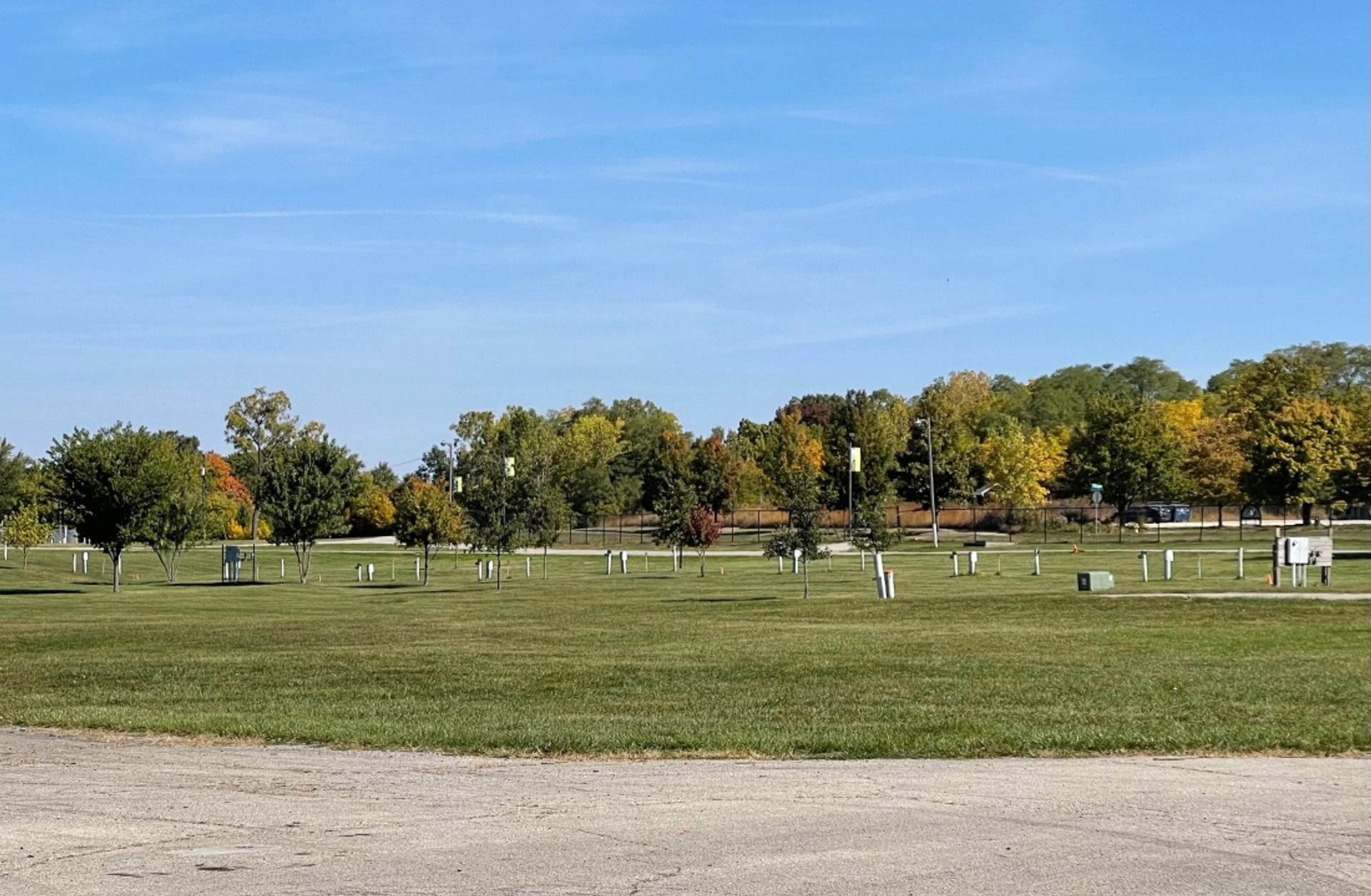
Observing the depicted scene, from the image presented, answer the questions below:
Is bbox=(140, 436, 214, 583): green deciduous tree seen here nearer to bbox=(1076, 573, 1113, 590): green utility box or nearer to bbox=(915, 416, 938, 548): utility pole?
bbox=(1076, 573, 1113, 590): green utility box

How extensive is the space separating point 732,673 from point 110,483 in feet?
138

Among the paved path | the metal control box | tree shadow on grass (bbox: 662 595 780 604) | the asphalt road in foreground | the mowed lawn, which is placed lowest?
tree shadow on grass (bbox: 662 595 780 604)

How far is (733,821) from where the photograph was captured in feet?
36.6

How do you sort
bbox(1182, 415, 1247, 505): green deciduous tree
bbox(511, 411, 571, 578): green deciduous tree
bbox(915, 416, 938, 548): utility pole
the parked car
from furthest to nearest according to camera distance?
1. the parked car
2. bbox(1182, 415, 1247, 505): green deciduous tree
3. bbox(915, 416, 938, 548): utility pole
4. bbox(511, 411, 571, 578): green deciduous tree

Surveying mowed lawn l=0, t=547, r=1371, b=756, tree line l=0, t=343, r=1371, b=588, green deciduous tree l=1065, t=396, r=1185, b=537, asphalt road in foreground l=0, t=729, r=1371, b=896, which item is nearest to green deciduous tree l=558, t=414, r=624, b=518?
tree line l=0, t=343, r=1371, b=588

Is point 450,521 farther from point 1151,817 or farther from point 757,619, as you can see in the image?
point 1151,817

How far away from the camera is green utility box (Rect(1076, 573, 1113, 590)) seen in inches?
1748

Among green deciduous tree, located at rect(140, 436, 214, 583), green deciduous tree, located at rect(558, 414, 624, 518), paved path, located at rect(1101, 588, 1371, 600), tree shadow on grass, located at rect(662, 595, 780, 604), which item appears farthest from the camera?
green deciduous tree, located at rect(558, 414, 624, 518)

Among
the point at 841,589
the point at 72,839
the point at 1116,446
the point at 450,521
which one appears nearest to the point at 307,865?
the point at 72,839

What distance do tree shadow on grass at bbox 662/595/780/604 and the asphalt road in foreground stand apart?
30.9m

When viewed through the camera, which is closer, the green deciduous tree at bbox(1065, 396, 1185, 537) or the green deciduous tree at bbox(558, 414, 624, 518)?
the green deciduous tree at bbox(1065, 396, 1185, 537)

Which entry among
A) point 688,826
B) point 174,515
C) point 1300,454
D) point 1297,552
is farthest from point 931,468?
point 688,826

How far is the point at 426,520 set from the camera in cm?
6881

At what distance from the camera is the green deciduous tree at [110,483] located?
59375 millimetres
